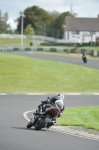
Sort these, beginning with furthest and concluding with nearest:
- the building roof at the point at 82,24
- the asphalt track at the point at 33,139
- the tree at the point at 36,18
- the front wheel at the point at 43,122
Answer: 1. the tree at the point at 36,18
2. the building roof at the point at 82,24
3. the front wheel at the point at 43,122
4. the asphalt track at the point at 33,139

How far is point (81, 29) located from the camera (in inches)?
5827

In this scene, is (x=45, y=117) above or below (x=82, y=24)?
above

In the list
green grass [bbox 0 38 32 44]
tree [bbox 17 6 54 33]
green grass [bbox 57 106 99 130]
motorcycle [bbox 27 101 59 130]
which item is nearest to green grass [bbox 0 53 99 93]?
green grass [bbox 57 106 99 130]

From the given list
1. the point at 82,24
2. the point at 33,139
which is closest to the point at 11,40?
the point at 82,24

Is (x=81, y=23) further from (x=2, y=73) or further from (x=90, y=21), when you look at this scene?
(x=2, y=73)

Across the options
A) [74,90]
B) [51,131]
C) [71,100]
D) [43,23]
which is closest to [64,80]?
[74,90]

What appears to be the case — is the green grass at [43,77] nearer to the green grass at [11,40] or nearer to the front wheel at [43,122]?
the front wheel at [43,122]

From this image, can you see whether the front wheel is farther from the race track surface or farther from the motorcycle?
the race track surface

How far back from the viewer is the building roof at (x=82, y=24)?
481ft

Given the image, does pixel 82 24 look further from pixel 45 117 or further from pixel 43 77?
pixel 45 117

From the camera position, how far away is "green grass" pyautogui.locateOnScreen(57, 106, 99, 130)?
65.1ft

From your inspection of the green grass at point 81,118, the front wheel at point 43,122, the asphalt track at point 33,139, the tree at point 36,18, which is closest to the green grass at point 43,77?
the green grass at point 81,118

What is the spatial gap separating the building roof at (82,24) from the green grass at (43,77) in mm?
86384

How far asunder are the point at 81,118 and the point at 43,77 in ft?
89.7
